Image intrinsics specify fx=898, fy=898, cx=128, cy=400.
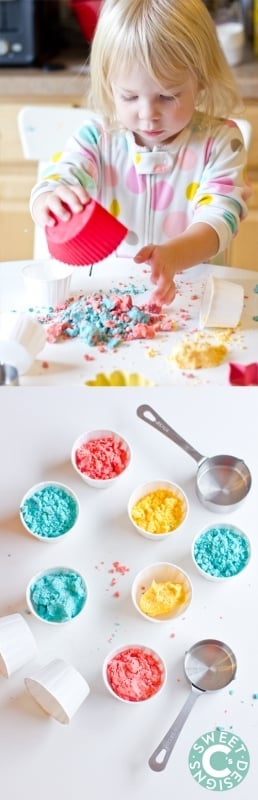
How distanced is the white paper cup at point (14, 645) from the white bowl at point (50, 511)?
0.06 meters

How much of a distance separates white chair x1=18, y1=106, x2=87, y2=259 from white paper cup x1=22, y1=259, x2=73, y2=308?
0.54 feet

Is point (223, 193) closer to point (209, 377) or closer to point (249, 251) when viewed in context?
point (249, 251)

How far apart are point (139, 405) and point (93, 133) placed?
243 mm

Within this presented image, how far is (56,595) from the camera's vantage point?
573 millimetres

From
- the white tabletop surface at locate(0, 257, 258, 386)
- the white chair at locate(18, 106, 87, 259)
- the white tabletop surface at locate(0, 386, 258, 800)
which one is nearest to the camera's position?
the white tabletop surface at locate(0, 386, 258, 800)

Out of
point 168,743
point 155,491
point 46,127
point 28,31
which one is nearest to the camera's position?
point 168,743

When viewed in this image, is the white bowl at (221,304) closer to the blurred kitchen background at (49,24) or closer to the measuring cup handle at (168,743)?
the measuring cup handle at (168,743)

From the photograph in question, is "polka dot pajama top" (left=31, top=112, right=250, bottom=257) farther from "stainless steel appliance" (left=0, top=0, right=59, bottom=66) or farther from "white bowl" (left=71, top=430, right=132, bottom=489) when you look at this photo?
"stainless steel appliance" (left=0, top=0, right=59, bottom=66)

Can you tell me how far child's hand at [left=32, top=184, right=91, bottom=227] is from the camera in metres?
0.59

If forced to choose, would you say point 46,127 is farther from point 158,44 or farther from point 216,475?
point 216,475

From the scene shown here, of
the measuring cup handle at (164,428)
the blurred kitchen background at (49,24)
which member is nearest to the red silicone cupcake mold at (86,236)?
the measuring cup handle at (164,428)

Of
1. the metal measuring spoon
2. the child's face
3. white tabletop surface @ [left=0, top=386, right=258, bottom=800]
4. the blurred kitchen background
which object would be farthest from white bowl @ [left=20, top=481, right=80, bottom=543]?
the blurred kitchen background

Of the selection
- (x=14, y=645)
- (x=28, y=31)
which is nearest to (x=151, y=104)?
(x=14, y=645)

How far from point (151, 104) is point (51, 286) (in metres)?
0.14
